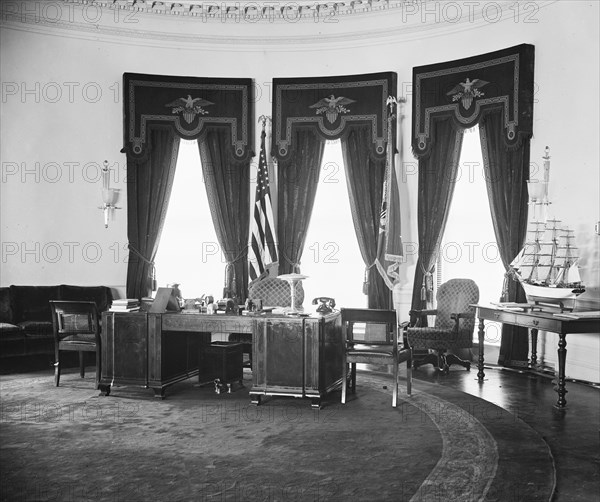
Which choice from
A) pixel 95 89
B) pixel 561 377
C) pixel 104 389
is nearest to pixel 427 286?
pixel 561 377

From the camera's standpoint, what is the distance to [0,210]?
9.16 m

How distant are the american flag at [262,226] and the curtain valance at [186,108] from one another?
21.1 inches

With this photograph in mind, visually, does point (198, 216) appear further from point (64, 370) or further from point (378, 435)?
point (378, 435)

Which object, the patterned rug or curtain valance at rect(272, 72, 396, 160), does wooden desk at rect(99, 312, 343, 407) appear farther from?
curtain valance at rect(272, 72, 396, 160)

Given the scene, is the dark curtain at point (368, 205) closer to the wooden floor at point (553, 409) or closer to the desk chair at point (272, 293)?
the wooden floor at point (553, 409)

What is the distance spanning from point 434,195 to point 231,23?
12.9 ft

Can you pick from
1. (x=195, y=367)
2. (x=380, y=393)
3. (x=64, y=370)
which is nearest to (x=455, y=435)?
(x=380, y=393)

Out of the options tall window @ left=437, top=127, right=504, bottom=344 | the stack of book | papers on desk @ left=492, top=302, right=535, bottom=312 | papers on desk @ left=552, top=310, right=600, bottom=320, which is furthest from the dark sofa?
papers on desk @ left=552, top=310, right=600, bottom=320

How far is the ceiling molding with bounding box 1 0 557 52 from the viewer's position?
9.20 metres

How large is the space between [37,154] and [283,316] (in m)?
5.04

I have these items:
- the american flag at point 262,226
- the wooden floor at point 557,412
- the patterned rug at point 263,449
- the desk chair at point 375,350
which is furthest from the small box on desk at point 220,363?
the american flag at point 262,226

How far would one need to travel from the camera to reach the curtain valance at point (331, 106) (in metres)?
9.20

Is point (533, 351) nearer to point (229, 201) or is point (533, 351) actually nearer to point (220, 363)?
point (220, 363)

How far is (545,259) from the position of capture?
7766mm
